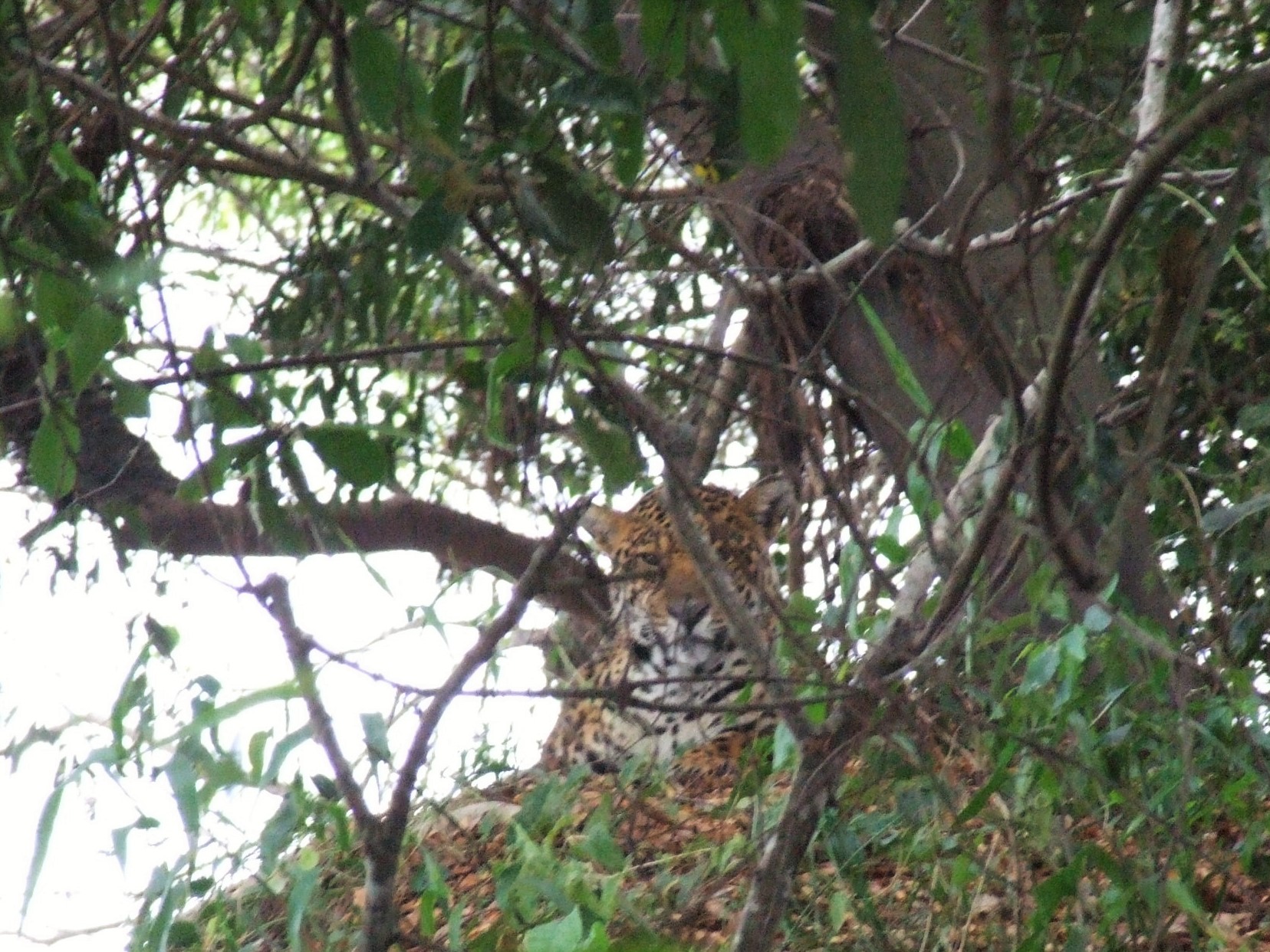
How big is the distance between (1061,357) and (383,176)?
915 mm

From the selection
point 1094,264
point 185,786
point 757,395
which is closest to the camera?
point 1094,264

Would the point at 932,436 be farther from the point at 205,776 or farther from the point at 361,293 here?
the point at 361,293

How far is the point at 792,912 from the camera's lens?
7.48 ft

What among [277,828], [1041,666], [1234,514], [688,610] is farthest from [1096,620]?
[688,610]

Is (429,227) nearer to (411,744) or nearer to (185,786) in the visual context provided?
(411,744)

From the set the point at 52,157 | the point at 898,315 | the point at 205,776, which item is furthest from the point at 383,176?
the point at 898,315

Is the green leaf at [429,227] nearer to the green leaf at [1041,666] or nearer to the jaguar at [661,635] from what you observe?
the green leaf at [1041,666]

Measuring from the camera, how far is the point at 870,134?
767 mm

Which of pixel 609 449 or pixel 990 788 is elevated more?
pixel 609 449

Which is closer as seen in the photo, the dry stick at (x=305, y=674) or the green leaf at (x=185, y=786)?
the dry stick at (x=305, y=674)

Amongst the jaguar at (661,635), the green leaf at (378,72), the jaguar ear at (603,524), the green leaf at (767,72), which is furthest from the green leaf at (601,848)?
the jaguar ear at (603,524)

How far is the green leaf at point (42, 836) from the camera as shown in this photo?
5.49ft

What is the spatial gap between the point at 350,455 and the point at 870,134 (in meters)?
1.03

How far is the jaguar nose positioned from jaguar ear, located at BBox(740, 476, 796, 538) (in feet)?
1.01
